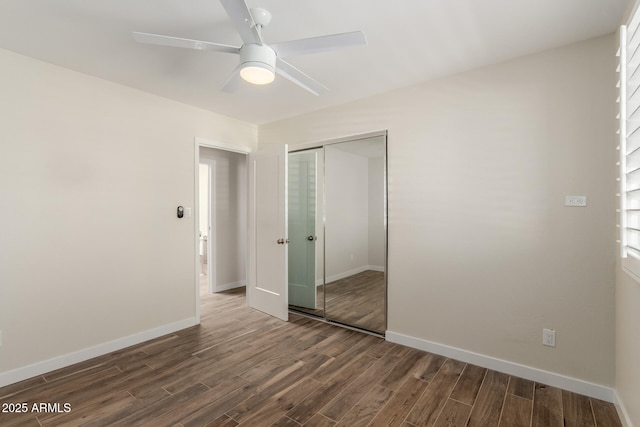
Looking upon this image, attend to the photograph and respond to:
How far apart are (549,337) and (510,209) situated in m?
1.00

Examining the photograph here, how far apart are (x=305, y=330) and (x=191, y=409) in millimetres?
1505

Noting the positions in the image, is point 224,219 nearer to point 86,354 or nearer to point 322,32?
point 86,354

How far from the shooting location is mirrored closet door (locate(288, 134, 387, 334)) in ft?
11.8

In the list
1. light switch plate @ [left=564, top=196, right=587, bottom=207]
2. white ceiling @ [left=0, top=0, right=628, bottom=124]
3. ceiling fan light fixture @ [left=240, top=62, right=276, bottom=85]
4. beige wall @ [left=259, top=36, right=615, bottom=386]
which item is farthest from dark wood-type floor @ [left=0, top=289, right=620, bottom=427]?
white ceiling @ [left=0, top=0, right=628, bottom=124]

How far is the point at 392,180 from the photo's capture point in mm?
3033

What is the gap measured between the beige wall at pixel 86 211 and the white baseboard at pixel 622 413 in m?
3.71

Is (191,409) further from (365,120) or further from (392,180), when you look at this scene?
(365,120)

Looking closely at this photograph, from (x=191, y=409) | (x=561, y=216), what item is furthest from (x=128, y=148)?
(x=561, y=216)

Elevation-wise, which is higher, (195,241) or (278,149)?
(278,149)

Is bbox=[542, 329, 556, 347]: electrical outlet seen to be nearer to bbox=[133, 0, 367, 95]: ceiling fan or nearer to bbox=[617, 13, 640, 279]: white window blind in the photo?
bbox=[617, 13, 640, 279]: white window blind

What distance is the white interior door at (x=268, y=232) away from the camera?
364 centimetres

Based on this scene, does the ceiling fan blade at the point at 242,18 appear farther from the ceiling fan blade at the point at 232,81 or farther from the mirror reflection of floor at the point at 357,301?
the mirror reflection of floor at the point at 357,301

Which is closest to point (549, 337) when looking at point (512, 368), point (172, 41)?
point (512, 368)

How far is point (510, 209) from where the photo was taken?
243 centimetres
